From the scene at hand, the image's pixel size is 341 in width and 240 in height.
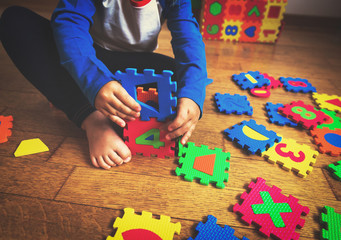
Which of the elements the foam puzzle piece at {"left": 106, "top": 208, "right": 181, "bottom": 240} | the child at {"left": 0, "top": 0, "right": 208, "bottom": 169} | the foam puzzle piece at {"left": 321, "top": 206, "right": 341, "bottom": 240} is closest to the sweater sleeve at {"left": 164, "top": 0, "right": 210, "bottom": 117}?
the child at {"left": 0, "top": 0, "right": 208, "bottom": 169}

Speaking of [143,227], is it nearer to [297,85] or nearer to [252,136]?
[252,136]

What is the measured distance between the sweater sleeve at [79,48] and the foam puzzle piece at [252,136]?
51 centimetres

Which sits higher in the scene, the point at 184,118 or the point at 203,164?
the point at 184,118

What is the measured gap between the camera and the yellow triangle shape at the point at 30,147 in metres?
0.80

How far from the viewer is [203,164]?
30.6 inches

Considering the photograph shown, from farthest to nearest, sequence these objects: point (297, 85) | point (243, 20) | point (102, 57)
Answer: point (243, 20)
point (297, 85)
point (102, 57)

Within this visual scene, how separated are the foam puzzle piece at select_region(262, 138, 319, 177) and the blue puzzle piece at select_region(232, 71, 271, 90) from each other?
44cm

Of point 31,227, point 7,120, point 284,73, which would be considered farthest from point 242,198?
point 284,73

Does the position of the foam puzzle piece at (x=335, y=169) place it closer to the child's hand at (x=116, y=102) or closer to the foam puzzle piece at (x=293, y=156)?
the foam puzzle piece at (x=293, y=156)

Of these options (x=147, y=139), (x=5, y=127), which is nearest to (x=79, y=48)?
(x=147, y=139)

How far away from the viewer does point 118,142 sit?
2.58 feet

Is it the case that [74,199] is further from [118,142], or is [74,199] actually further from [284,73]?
[284,73]

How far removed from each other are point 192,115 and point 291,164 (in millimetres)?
387

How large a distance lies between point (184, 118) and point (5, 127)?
692 millimetres
